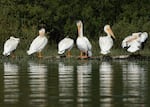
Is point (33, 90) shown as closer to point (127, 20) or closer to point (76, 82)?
point (76, 82)

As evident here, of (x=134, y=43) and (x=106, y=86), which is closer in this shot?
(x=106, y=86)

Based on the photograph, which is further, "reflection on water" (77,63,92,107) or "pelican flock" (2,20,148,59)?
"pelican flock" (2,20,148,59)

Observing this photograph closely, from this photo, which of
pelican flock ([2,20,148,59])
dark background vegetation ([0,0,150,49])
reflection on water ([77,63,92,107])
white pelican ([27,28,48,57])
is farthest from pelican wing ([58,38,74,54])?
dark background vegetation ([0,0,150,49])

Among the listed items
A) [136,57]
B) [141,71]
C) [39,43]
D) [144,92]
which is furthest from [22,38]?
[144,92]

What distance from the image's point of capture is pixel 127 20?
41.8m

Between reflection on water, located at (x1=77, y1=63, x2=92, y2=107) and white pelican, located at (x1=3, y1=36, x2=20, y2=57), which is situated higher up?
white pelican, located at (x1=3, y1=36, x2=20, y2=57)

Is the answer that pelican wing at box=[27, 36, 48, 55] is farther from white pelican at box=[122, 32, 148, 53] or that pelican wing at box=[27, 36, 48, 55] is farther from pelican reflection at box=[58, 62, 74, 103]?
pelican reflection at box=[58, 62, 74, 103]

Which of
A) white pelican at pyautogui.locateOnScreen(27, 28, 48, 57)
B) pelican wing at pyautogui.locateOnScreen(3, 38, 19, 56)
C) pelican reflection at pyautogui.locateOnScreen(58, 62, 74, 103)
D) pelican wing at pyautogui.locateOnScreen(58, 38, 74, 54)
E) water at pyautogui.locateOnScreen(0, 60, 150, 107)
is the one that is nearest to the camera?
water at pyautogui.locateOnScreen(0, 60, 150, 107)

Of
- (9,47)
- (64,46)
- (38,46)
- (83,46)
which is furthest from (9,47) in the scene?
(83,46)

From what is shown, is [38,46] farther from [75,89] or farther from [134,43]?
[75,89]

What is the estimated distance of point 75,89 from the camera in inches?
561

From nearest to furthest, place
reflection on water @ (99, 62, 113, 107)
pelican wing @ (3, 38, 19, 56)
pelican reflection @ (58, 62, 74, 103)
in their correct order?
reflection on water @ (99, 62, 113, 107)
pelican reflection @ (58, 62, 74, 103)
pelican wing @ (3, 38, 19, 56)

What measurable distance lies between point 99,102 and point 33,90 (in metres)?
2.48

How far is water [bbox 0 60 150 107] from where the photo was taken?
11969 millimetres
